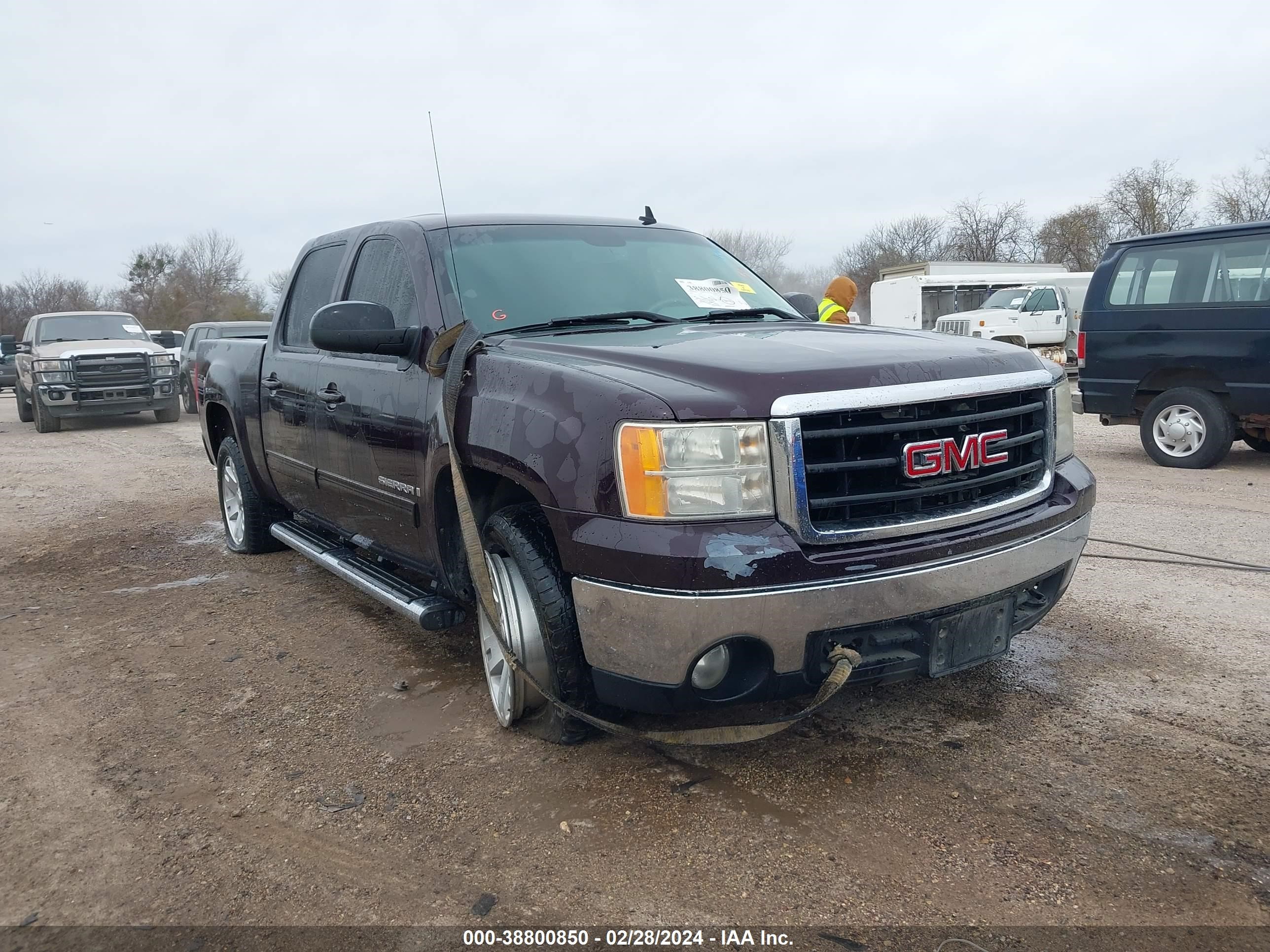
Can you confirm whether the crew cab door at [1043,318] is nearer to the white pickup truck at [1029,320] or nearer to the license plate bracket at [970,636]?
the white pickup truck at [1029,320]

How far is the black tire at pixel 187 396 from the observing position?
19219 mm

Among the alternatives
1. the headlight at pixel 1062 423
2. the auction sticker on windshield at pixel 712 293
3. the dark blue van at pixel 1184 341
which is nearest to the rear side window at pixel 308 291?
the auction sticker on windshield at pixel 712 293

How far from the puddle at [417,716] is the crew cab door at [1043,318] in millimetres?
A: 20697

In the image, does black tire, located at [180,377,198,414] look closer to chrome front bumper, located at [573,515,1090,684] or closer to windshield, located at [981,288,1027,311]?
windshield, located at [981,288,1027,311]

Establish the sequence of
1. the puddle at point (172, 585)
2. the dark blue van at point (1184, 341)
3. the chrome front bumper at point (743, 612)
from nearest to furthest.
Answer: the chrome front bumper at point (743, 612) < the puddle at point (172, 585) < the dark blue van at point (1184, 341)

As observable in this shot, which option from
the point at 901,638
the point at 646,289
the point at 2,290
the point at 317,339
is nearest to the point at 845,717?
the point at 901,638

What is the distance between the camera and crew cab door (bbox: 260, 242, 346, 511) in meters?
4.73

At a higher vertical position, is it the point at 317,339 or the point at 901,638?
the point at 317,339

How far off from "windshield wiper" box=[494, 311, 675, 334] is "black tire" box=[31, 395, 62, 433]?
587 inches

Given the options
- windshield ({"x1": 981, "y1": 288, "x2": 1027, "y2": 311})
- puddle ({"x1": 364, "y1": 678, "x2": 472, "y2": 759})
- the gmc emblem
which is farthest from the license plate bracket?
windshield ({"x1": 981, "y1": 288, "x2": 1027, "y2": 311})

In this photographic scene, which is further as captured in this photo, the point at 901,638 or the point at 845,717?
the point at 845,717

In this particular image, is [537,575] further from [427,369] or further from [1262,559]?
[1262,559]

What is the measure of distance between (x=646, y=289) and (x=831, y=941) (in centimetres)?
256

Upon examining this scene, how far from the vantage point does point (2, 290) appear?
212 ft
